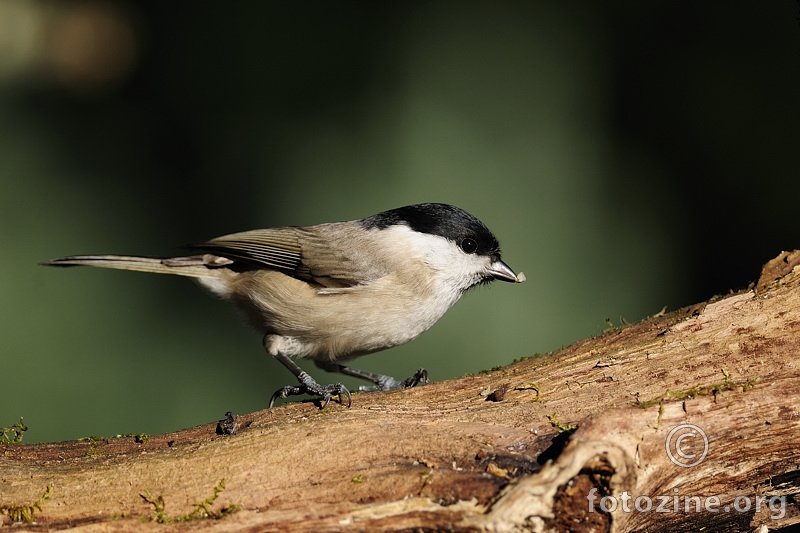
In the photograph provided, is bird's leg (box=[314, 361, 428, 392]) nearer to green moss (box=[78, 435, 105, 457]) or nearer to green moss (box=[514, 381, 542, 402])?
green moss (box=[514, 381, 542, 402])

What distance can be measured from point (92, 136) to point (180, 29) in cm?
74

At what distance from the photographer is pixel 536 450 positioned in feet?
5.57

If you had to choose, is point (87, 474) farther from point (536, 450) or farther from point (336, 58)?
point (336, 58)

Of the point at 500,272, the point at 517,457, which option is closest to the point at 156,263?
the point at 500,272

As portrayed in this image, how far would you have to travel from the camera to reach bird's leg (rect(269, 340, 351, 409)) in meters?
2.23

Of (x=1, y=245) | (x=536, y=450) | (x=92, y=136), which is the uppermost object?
(x=92, y=136)

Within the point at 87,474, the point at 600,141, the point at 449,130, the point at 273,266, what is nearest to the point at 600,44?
the point at 600,141

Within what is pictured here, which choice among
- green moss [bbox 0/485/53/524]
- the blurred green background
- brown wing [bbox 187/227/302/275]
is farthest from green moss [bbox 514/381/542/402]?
the blurred green background

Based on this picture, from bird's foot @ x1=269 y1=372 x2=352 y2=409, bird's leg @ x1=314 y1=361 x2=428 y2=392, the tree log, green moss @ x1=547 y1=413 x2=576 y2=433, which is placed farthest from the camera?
bird's leg @ x1=314 y1=361 x2=428 y2=392

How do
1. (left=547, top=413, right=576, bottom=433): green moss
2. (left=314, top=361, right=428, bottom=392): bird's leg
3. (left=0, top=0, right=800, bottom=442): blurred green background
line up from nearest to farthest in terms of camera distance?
1. (left=547, top=413, right=576, bottom=433): green moss
2. (left=314, top=361, right=428, bottom=392): bird's leg
3. (left=0, top=0, right=800, bottom=442): blurred green background

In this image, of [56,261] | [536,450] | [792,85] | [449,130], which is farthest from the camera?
[449,130]

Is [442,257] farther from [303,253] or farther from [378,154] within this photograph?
[378,154]

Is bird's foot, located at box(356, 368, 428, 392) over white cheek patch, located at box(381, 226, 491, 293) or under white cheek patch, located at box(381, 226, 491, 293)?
under

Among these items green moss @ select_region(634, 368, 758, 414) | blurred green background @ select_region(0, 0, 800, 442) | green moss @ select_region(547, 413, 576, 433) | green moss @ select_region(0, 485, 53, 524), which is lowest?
green moss @ select_region(0, 485, 53, 524)
